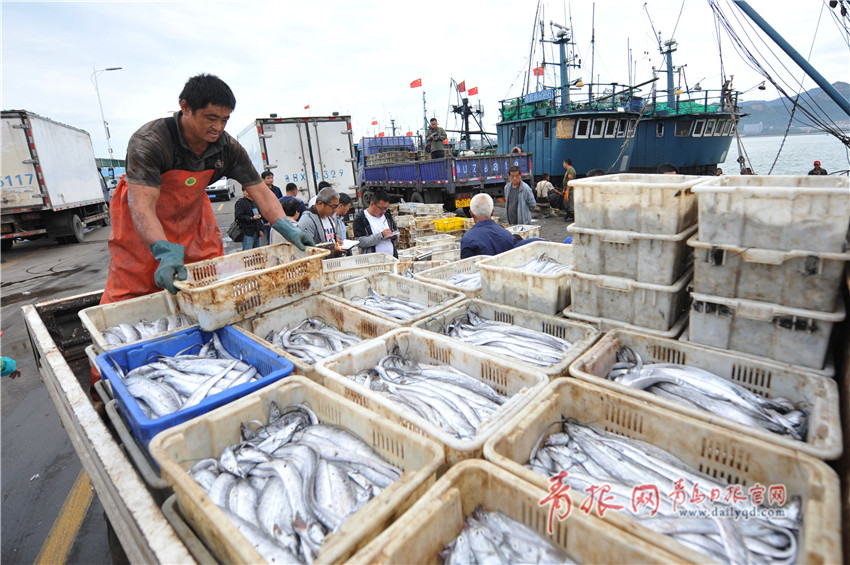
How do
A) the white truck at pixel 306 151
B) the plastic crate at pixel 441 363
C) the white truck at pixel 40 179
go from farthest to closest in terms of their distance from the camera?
the white truck at pixel 40 179 < the white truck at pixel 306 151 < the plastic crate at pixel 441 363

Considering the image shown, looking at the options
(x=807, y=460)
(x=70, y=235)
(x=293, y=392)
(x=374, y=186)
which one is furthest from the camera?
(x=374, y=186)

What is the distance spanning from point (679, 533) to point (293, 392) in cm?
195

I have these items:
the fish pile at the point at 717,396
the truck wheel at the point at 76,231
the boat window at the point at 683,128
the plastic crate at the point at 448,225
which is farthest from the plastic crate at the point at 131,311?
the boat window at the point at 683,128

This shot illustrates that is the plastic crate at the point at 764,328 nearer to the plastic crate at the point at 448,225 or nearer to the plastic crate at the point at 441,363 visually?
the plastic crate at the point at 441,363

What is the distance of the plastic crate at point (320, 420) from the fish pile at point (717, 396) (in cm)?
136

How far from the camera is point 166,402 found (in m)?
2.53

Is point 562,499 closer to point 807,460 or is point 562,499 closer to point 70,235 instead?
point 807,460

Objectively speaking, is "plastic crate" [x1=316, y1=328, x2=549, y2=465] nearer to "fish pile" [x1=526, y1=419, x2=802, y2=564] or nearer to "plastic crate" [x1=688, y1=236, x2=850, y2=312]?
"fish pile" [x1=526, y1=419, x2=802, y2=564]

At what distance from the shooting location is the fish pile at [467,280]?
4273mm

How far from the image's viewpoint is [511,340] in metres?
3.07

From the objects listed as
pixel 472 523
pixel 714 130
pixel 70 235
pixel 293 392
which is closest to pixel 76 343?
pixel 293 392

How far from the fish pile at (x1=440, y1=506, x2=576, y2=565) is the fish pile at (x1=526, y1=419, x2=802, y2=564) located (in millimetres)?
244

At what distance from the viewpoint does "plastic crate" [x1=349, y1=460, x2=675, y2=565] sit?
4.64 feet

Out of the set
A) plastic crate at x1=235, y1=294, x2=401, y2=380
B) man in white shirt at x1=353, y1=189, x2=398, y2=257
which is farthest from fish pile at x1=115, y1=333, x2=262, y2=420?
man in white shirt at x1=353, y1=189, x2=398, y2=257
